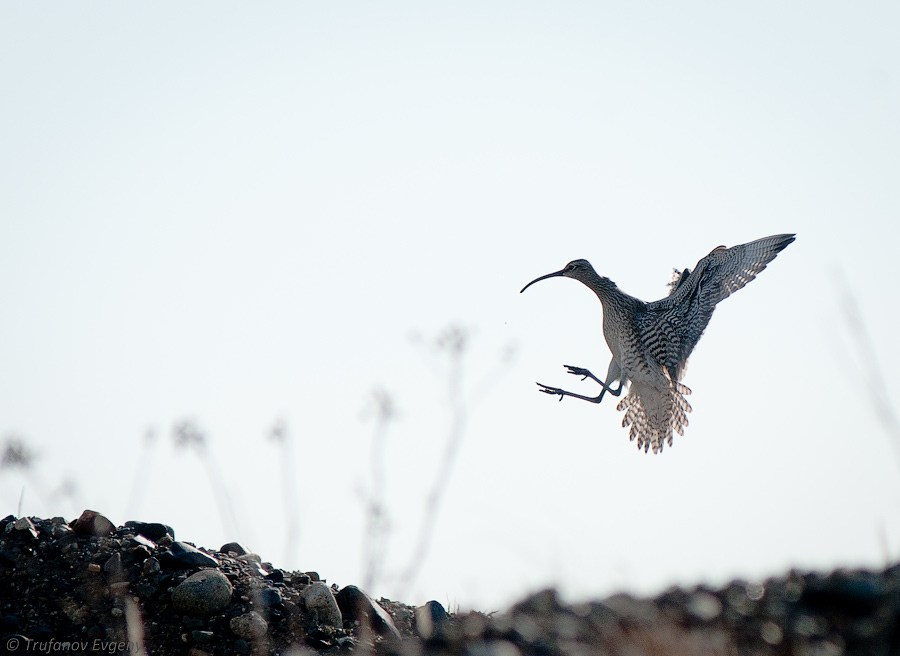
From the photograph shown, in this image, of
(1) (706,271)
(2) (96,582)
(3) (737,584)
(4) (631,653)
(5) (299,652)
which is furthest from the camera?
(1) (706,271)

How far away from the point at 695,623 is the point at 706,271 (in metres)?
→ 6.71

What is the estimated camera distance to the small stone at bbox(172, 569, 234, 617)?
23.9ft

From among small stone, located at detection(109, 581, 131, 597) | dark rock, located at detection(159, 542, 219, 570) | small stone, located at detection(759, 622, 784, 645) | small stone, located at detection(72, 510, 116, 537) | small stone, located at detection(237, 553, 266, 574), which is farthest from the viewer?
small stone, located at detection(237, 553, 266, 574)

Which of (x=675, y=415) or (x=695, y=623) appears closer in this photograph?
(x=695, y=623)

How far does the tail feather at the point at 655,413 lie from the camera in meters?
12.2

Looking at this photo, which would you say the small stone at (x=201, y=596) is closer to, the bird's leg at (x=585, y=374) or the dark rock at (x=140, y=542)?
the dark rock at (x=140, y=542)

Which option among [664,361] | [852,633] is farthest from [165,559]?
[664,361]

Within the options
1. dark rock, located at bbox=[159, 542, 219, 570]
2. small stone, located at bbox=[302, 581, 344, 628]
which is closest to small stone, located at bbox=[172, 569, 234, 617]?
dark rock, located at bbox=[159, 542, 219, 570]

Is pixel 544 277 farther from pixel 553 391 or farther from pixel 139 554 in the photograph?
pixel 139 554

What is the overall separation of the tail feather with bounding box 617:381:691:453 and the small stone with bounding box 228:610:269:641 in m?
6.69

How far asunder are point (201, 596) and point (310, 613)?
2.88 feet

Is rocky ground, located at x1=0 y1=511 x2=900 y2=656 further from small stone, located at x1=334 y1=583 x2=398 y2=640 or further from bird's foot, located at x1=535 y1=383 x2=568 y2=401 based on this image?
bird's foot, located at x1=535 y1=383 x2=568 y2=401

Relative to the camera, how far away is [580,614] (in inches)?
247

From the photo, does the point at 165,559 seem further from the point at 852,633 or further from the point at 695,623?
the point at 852,633
